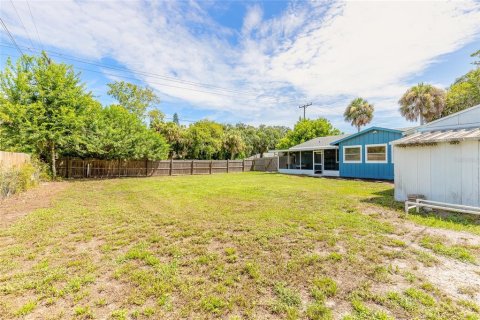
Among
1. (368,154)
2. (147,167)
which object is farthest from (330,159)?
(147,167)

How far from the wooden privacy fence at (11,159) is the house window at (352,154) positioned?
17296mm

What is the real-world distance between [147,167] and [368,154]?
55.9 ft

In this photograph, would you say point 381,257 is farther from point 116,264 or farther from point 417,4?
point 417,4

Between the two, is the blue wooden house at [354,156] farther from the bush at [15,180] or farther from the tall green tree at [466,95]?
the bush at [15,180]

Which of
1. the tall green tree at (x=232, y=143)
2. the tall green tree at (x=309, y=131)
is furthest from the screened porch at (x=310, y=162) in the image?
the tall green tree at (x=232, y=143)

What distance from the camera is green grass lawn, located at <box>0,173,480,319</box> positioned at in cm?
223

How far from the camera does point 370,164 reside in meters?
13.8

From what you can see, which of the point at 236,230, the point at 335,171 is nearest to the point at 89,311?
the point at 236,230

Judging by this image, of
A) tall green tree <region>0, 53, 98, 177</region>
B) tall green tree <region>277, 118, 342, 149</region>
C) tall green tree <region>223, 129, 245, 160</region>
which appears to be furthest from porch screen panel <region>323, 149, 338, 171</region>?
tall green tree <region>0, 53, 98, 177</region>

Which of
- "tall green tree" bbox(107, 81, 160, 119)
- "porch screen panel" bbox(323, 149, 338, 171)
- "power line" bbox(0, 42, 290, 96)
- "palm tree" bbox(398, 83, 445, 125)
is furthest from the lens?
"tall green tree" bbox(107, 81, 160, 119)

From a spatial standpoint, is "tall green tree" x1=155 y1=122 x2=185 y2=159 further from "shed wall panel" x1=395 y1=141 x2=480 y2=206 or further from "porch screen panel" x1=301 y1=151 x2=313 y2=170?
"shed wall panel" x1=395 y1=141 x2=480 y2=206

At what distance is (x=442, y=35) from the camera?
9805 mm

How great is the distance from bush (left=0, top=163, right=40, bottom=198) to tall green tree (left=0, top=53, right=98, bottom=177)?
3.82 metres

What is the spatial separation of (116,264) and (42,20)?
515 inches
